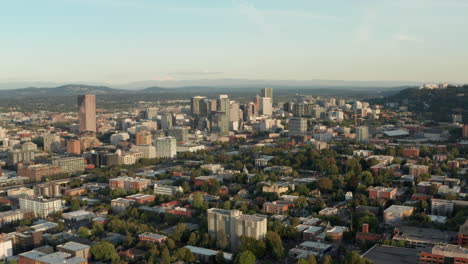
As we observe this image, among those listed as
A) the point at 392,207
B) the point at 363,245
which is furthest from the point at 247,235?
the point at 392,207

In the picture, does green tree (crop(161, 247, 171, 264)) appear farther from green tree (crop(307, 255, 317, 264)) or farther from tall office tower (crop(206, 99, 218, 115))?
tall office tower (crop(206, 99, 218, 115))

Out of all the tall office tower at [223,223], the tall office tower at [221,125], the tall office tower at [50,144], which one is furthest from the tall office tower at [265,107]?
the tall office tower at [223,223]

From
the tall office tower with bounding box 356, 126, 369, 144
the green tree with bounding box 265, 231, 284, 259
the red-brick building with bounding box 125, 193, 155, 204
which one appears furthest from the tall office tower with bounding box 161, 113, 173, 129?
the green tree with bounding box 265, 231, 284, 259

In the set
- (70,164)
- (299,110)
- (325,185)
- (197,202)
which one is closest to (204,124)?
(299,110)

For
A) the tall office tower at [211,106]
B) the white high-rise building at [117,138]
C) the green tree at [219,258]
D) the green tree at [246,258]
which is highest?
the tall office tower at [211,106]

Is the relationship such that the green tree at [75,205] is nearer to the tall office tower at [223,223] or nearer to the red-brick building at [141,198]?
the red-brick building at [141,198]

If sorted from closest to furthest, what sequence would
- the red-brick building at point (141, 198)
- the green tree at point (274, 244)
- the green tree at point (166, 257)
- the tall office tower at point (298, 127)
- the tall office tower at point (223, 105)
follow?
the green tree at point (166, 257) < the green tree at point (274, 244) < the red-brick building at point (141, 198) < the tall office tower at point (298, 127) < the tall office tower at point (223, 105)

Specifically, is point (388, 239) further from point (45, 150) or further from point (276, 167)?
point (45, 150)
